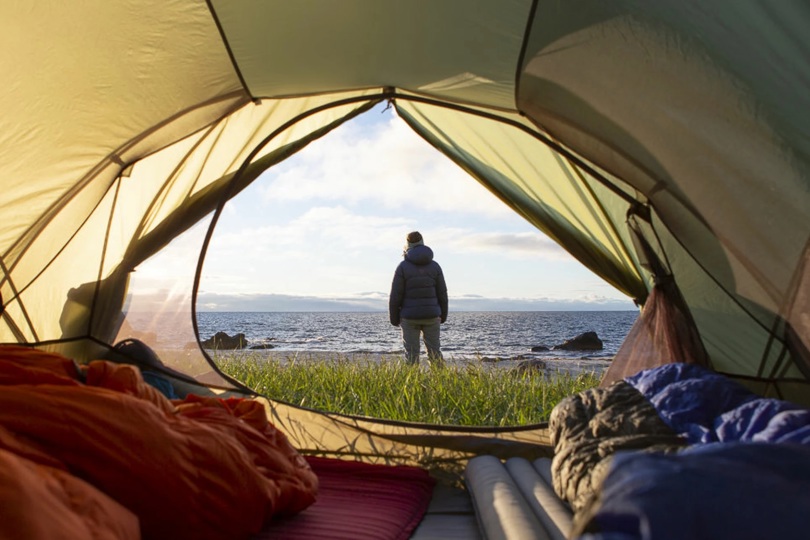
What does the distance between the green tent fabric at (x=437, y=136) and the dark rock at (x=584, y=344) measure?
25.7 metres

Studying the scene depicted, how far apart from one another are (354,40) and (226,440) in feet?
5.27

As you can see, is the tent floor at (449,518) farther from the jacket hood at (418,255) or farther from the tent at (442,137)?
the jacket hood at (418,255)

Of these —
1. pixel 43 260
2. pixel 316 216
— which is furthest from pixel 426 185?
pixel 43 260

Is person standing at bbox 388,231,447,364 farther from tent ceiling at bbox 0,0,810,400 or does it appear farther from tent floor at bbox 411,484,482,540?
tent floor at bbox 411,484,482,540

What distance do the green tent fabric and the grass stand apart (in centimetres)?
99

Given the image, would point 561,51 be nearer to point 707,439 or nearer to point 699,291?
point 699,291

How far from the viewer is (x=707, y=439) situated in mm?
1830

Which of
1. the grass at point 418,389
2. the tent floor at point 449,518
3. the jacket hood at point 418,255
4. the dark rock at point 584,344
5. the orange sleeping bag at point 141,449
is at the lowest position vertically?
the dark rock at point 584,344

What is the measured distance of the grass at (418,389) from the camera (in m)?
4.04

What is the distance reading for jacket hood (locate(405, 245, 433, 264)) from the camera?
19.6 feet

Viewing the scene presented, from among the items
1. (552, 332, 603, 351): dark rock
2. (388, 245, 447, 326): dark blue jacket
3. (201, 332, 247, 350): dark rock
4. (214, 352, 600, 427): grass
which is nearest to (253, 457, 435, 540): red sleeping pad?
(214, 352, 600, 427): grass

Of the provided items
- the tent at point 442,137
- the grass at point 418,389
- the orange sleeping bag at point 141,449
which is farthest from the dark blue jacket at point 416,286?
the orange sleeping bag at point 141,449

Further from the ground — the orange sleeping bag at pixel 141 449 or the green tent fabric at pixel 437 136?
the green tent fabric at pixel 437 136

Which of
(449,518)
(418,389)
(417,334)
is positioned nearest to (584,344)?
(417,334)
